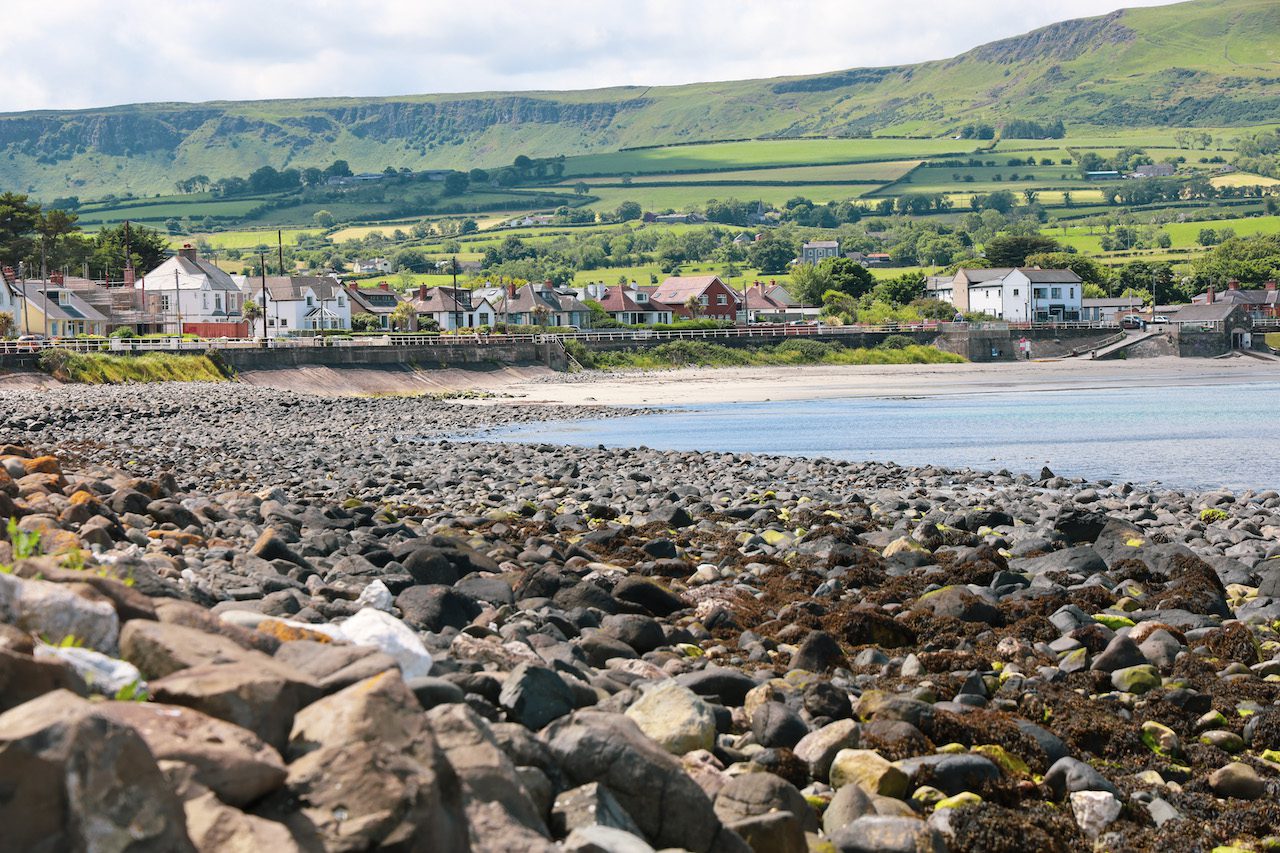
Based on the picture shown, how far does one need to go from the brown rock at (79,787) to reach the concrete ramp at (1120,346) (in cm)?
11907

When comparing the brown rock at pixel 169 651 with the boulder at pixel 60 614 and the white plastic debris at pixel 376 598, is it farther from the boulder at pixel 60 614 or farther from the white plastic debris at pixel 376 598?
the white plastic debris at pixel 376 598

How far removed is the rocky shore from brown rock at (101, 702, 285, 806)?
1cm

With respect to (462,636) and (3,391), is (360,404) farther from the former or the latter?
(462,636)

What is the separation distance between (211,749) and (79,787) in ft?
1.91

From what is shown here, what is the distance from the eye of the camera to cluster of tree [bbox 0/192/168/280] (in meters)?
103

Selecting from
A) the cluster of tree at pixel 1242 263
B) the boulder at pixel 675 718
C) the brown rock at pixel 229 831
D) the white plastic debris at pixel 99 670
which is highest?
the cluster of tree at pixel 1242 263

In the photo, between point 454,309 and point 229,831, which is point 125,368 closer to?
point 229,831

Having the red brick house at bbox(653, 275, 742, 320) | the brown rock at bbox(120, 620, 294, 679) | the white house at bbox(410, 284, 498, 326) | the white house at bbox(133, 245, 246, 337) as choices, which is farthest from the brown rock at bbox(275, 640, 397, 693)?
the red brick house at bbox(653, 275, 742, 320)

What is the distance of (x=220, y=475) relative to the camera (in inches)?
950

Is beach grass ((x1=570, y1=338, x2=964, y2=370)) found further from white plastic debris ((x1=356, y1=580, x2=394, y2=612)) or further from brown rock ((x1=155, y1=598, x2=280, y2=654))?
brown rock ((x1=155, y1=598, x2=280, y2=654))

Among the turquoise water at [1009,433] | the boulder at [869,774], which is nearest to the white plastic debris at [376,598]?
the boulder at [869,774]

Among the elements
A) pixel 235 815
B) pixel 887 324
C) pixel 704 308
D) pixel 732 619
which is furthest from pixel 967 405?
pixel 704 308

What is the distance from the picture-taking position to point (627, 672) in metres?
9.18

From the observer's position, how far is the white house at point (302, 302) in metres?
111
